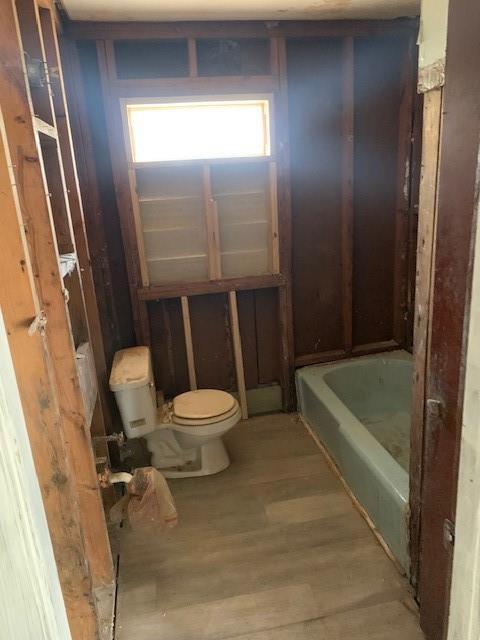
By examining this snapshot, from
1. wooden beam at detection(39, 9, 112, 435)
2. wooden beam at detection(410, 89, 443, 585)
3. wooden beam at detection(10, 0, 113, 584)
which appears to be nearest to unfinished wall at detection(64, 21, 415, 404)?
wooden beam at detection(39, 9, 112, 435)

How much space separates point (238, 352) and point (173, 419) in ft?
2.18

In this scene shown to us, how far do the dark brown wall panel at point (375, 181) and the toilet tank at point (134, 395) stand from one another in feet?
4.91

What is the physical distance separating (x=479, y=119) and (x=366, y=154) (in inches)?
73.6

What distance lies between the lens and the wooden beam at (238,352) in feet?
9.31

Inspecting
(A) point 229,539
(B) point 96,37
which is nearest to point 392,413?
(A) point 229,539

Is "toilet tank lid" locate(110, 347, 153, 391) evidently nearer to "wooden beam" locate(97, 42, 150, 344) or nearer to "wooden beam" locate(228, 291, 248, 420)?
"wooden beam" locate(97, 42, 150, 344)

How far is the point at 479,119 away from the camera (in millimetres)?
1020

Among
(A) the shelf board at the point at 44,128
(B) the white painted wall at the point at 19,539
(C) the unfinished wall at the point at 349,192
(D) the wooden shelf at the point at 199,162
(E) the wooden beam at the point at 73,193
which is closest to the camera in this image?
(B) the white painted wall at the point at 19,539

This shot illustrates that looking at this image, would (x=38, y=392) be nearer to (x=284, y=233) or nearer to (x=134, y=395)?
(x=134, y=395)

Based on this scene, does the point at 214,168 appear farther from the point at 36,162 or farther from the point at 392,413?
the point at 392,413

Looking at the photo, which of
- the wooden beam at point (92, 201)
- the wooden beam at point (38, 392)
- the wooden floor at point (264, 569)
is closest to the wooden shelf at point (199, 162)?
the wooden beam at point (92, 201)

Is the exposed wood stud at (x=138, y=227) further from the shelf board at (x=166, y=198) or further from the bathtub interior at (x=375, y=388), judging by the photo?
the bathtub interior at (x=375, y=388)

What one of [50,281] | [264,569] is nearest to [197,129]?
[50,281]

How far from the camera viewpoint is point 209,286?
276cm
